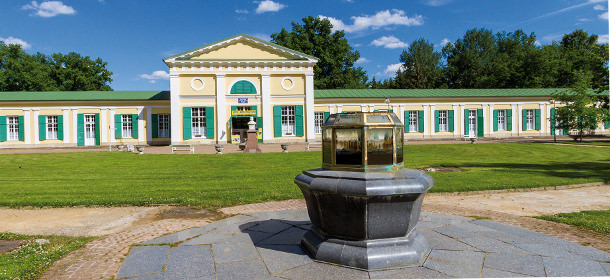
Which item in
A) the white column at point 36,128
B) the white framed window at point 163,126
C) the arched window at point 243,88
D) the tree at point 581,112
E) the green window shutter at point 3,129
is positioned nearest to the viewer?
the tree at point 581,112

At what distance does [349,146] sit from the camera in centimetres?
436

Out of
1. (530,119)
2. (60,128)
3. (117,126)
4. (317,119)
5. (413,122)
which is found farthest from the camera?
(530,119)

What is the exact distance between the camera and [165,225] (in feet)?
20.3

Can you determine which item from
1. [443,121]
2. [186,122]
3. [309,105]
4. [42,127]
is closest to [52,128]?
[42,127]

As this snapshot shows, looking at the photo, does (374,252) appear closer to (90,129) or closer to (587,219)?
(587,219)

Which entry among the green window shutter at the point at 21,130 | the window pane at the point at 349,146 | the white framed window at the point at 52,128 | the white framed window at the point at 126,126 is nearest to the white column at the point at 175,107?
the white framed window at the point at 126,126

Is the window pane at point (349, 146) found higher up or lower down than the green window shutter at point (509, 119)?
lower down

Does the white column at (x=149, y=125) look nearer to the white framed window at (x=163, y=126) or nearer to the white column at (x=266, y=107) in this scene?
the white framed window at (x=163, y=126)

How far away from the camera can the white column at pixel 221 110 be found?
101 ft

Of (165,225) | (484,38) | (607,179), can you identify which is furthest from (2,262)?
(484,38)

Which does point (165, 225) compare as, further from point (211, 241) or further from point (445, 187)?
point (445, 187)

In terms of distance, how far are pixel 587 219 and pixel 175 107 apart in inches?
1150

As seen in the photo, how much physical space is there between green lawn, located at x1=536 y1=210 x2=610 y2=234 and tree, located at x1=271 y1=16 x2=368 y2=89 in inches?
1687

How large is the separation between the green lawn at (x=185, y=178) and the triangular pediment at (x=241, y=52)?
1399cm
